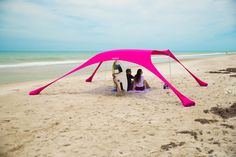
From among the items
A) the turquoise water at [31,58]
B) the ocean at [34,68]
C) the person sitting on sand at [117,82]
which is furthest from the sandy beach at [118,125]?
the turquoise water at [31,58]

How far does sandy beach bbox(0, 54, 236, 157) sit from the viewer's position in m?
3.59

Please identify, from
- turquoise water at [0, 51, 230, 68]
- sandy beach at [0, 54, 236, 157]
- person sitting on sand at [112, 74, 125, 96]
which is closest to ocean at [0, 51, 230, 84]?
turquoise water at [0, 51, 230, 68]

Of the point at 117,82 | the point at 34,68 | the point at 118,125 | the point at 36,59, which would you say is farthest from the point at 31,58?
the point at 118,125

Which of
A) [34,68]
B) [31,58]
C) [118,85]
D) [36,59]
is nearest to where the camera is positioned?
[118,85]

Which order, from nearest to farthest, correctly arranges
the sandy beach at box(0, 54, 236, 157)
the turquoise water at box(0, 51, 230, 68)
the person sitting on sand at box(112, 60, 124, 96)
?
the sandy beach at box(0, 54, 236, 157) < the person sitting on sand at box(112, 60, 124, 96) < the turquoise water at box(0, 51, 230, 68)

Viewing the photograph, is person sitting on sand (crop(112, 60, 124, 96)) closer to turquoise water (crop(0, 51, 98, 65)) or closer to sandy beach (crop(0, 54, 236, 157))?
sandy beach (crop(0, 54, 236, 157))

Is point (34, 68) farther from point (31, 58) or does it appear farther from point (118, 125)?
point (31, 58)

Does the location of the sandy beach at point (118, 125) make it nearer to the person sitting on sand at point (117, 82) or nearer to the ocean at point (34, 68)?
the person sitting on sand at point (117, 82)

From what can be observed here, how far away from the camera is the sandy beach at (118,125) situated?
3594 mm

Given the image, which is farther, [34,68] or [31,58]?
[31,58]

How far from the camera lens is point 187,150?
353cm

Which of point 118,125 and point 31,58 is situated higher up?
point 31,58

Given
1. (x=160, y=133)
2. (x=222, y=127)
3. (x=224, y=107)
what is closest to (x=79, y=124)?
(x=160, y=133)

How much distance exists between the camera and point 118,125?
15.3ft
